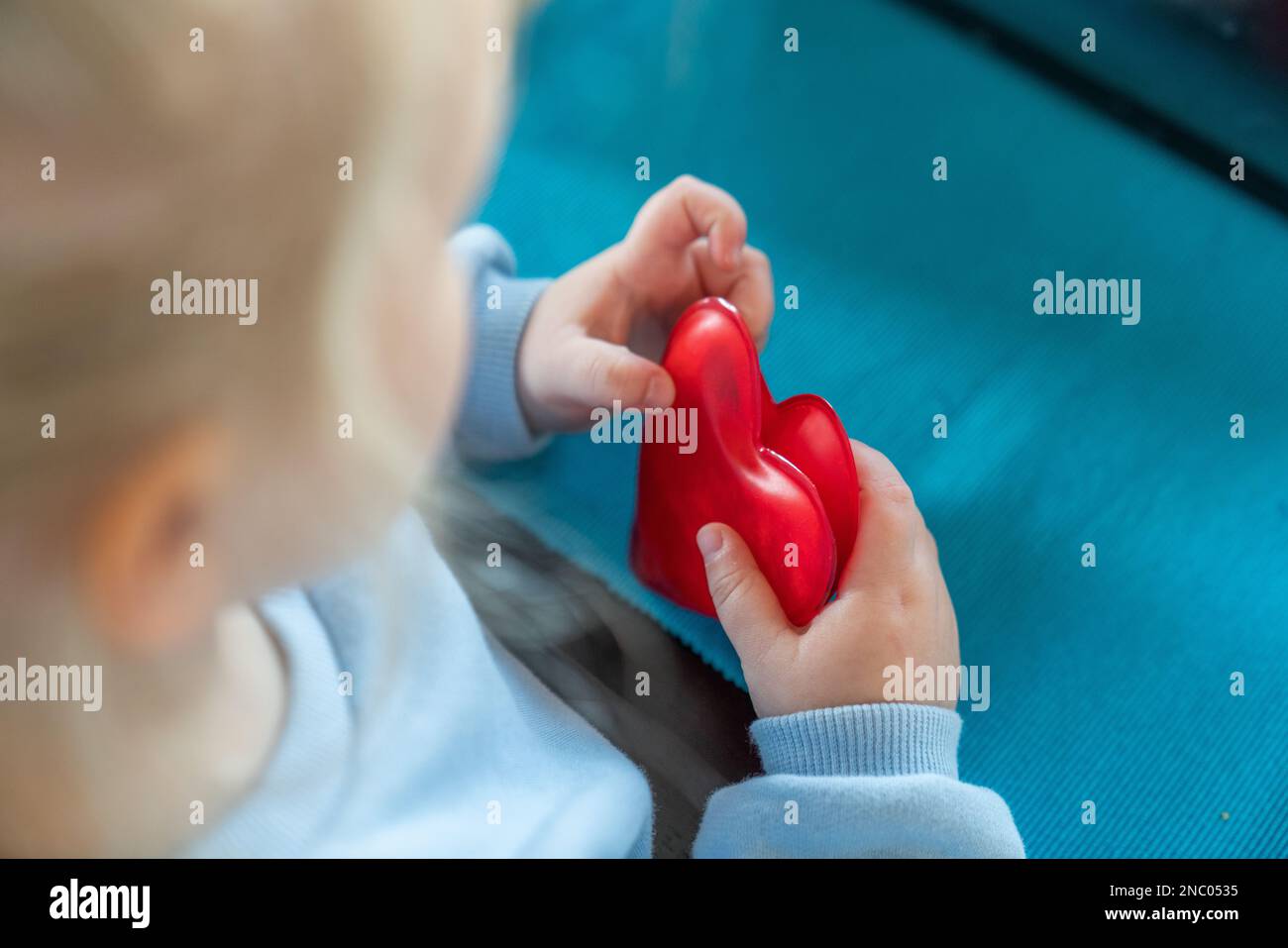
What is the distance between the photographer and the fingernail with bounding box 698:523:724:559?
0.46m

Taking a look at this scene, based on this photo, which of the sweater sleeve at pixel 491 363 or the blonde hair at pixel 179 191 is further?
the sweater sleeve at pixel 491 363

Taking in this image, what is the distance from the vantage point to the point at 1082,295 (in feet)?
2.00

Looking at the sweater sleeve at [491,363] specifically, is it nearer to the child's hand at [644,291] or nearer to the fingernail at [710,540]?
the child's hand at [644,291]

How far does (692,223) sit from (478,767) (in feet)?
0.98

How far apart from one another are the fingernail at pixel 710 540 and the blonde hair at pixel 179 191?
0.22 metres

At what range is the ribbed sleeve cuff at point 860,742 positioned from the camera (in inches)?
17.3

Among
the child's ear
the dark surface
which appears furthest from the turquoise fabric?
the child's ear

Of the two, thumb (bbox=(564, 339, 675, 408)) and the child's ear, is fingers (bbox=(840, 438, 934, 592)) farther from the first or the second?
the child's ear

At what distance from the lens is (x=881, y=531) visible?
479 millimetres

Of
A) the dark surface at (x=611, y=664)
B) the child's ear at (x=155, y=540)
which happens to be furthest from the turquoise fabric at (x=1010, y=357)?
the child's ear at (x=155, y=540)

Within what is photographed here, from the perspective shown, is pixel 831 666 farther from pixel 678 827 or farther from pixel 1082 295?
pixel 1082 295

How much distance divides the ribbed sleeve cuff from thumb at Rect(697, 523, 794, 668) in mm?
37

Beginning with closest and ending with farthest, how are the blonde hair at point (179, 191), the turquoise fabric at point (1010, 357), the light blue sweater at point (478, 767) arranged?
the blonde hair at point (179, 191)
the light blue sweater at point (478, 767)
the turquoise fabric at point (1010, 357)
